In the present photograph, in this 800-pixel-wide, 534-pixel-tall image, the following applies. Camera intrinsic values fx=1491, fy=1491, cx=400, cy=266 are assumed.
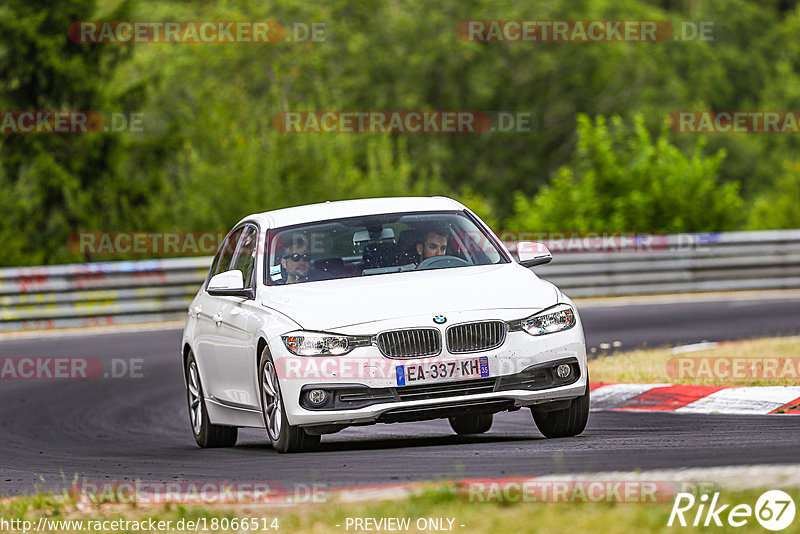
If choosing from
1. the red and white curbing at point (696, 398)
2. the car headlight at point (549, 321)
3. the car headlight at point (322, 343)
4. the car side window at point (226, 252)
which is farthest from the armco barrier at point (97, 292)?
the car headlight at point (549, 321)

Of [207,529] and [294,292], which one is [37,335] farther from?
[207,529]

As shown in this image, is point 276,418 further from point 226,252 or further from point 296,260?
point 226,252

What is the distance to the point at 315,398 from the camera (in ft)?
28.2

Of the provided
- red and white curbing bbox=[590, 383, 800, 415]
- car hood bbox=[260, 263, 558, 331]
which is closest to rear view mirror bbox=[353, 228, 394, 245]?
car hood bbox=[260, 263, 558, 331]

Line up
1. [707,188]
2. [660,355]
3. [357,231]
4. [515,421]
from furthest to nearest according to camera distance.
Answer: [707,188], [660,355], [515,421], [357,231]

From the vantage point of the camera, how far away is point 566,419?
9.17 meters

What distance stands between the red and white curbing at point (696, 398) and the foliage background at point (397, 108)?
16996 mm

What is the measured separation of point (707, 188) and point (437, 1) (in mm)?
29159

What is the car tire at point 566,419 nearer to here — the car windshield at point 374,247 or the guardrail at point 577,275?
the car windshield at point 374,247

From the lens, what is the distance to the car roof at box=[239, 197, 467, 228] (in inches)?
397

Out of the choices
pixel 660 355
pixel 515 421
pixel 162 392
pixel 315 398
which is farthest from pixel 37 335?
pixel 315 398

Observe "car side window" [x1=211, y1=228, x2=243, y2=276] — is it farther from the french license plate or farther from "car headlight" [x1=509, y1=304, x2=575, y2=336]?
"car headlight" [x1=509, y1=304, x2=575, y2=336]

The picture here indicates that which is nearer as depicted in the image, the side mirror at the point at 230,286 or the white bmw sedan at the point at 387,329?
the white bmw sedan at the point at 387,329

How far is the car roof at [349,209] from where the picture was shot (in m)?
10.1
